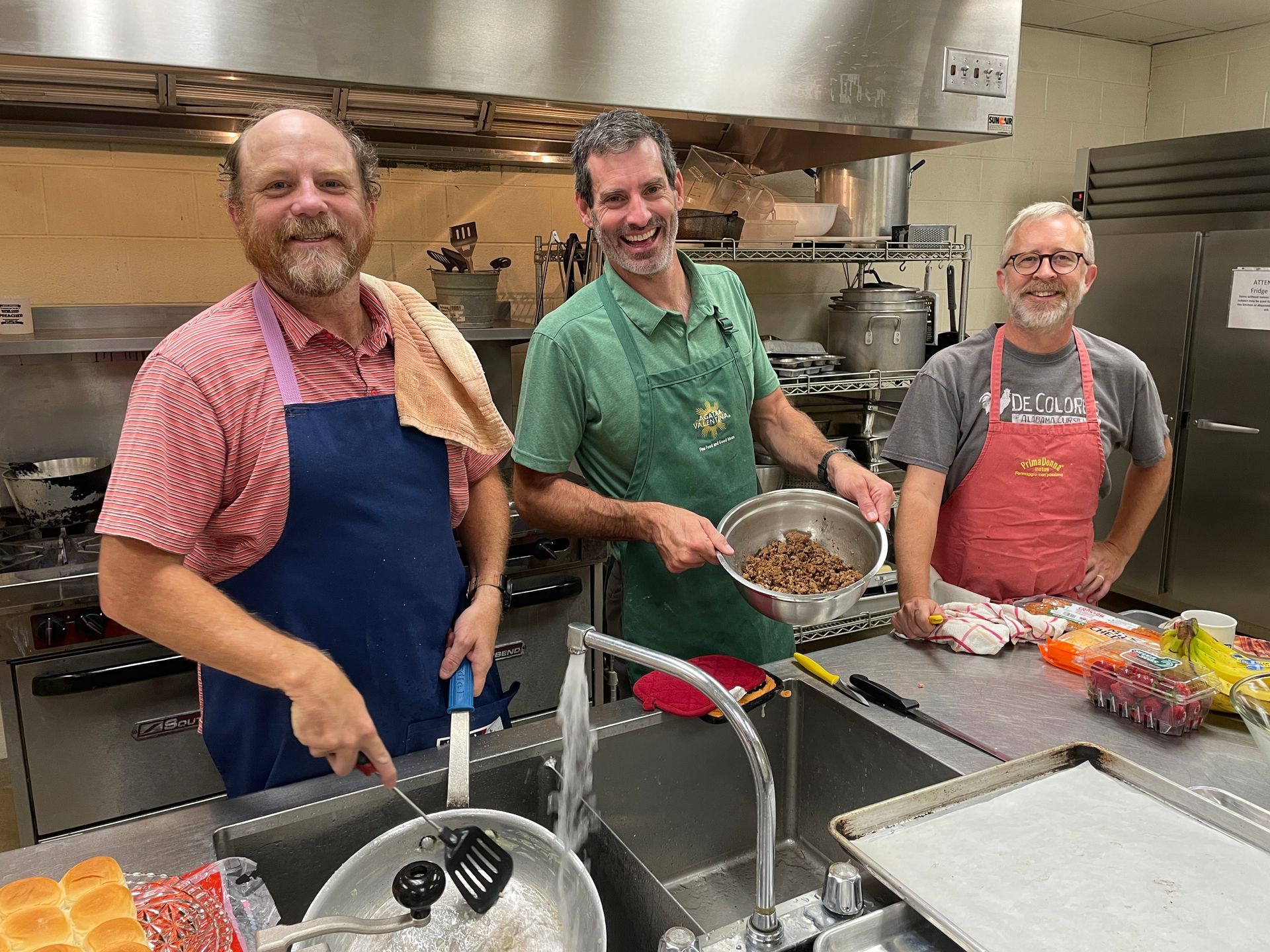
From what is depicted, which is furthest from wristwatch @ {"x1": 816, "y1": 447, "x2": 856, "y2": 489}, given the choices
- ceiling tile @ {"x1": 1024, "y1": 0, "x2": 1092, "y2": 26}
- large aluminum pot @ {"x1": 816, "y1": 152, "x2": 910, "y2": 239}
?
ceiling tile @ {"x1": 1024, "y1": 0, "x2": 1092, "y2": 26}

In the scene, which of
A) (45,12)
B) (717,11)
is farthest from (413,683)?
(717,11)

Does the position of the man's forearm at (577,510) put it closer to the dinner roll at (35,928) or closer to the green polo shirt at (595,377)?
the green polo shirt at (595,377)

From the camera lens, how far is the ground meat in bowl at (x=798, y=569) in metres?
1.38

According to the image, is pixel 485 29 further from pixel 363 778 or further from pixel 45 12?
pixel 363 778

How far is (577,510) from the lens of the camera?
1644 millimetres

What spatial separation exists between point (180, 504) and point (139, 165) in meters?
1.84

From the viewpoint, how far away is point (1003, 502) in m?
1.91

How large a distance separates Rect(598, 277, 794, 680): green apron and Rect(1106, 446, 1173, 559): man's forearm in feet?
3.01

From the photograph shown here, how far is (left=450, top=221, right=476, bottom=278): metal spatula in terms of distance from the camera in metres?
2.71

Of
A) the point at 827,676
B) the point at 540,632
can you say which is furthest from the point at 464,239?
the point at 827,676

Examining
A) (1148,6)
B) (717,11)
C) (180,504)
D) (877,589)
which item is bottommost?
(877,589)

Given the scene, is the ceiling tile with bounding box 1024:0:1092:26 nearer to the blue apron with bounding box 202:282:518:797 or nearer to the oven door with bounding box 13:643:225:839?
the blue apron with bounding box 202:282:518:797

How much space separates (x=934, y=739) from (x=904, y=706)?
76 mm

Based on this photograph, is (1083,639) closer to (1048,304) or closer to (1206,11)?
(1048,304)
